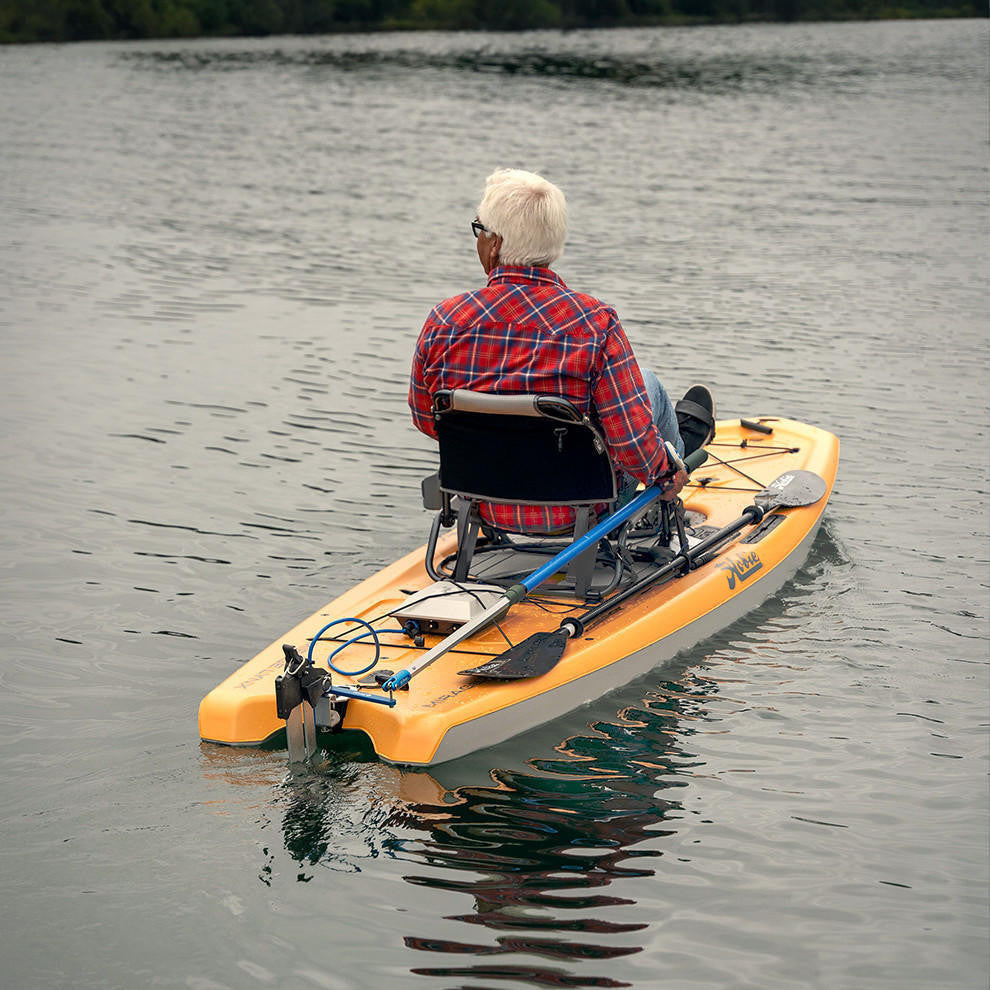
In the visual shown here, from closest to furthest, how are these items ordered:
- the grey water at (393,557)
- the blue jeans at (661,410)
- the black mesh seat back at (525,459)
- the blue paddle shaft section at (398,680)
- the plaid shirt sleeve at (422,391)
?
1. the grey water at (393,557)
2. the blue paddle shaft section at (398,680)
3. the black mesh seat back at (525,459)
4. the plaid shirt sleeve at (422,391)
5. the blue jeans at (661,410)

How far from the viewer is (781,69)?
4119 centimetres

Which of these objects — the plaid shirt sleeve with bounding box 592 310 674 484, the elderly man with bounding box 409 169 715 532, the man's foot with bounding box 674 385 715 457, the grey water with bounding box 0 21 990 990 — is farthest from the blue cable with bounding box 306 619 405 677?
the man's foot with bounding box 674 385 715 457

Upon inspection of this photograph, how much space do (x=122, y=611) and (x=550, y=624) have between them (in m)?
2.40

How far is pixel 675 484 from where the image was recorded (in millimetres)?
5488

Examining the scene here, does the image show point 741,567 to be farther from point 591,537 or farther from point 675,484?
point 591,537

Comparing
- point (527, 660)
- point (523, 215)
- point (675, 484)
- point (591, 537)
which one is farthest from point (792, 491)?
point (523, 215)

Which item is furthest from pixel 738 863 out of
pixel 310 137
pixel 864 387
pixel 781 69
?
pixel 781 69

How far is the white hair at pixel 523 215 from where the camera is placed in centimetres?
486

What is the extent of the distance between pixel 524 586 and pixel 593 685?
21.2 inches

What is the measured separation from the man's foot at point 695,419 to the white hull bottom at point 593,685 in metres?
0.71

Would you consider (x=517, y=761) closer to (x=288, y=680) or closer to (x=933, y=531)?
(x=288, y=680)

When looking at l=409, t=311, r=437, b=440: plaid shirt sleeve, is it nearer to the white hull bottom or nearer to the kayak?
the kayak

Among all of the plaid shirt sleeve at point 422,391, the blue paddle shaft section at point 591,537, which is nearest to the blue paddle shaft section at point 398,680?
the blue paddle shaft section at point 591,537

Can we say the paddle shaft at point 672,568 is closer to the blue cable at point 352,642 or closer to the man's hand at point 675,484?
the man's hand at point 675,484
